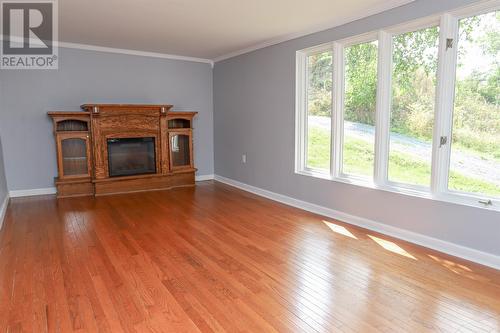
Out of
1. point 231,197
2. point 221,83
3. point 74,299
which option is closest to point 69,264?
point 74,299

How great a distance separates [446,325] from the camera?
1.97m

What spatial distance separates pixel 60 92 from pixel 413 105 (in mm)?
4912

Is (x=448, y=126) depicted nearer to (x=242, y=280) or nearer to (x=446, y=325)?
(x=446, y=325)

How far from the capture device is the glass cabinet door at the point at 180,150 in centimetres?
587

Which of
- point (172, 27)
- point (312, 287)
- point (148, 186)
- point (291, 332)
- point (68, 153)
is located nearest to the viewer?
point (291, 332)

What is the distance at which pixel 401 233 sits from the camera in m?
3.37

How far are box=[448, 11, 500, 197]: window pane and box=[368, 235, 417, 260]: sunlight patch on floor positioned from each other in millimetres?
728

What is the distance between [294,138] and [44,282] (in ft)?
10.6

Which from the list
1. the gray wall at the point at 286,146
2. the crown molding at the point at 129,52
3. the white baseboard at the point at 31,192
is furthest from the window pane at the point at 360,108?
the white baseboard at the point at 31,192

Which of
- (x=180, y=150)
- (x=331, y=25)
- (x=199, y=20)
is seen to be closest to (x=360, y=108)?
(x=331, y=25)

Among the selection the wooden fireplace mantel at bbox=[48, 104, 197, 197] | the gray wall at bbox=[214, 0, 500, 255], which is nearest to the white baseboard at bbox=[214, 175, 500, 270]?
the gray wall at bbox=[214, 0, 500, 255]

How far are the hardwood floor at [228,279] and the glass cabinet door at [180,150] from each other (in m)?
1.99

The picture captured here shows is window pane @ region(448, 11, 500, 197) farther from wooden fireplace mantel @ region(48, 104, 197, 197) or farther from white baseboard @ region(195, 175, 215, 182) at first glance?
white baseboard @ region(195, 175, 215, 182)

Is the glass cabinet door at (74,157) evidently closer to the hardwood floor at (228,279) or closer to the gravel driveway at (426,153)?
the hardwood floor at (228,279)
